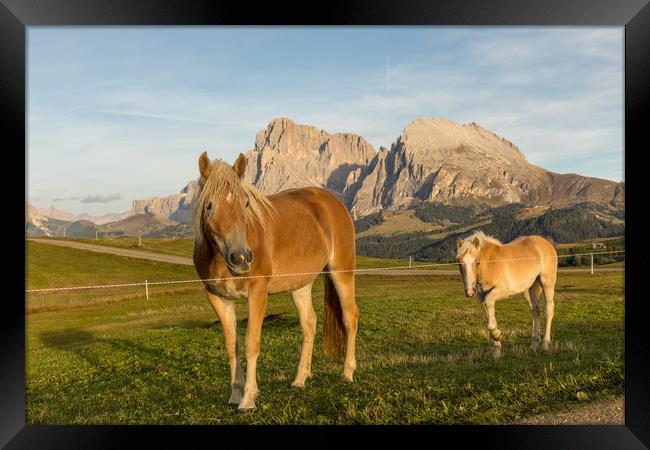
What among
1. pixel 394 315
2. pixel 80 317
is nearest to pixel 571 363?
pixel 394 315

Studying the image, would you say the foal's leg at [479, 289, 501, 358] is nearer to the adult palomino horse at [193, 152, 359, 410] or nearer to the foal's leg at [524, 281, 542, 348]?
the foal's leg at [524, 281, 542, 348]

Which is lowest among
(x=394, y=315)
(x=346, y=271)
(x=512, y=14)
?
(x=394, y=315)

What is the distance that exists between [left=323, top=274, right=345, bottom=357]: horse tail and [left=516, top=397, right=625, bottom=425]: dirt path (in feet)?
10.2

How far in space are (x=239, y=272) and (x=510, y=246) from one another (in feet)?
21.3

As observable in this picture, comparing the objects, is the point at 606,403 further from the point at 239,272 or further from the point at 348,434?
the point at 239,272

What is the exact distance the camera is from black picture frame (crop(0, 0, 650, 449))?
6148 millimetres

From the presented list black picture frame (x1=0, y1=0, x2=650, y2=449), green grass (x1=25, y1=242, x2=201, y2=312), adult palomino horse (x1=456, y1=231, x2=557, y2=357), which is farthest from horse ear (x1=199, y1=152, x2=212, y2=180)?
green grass (x1=25, y1=242, x2=201, y2=312)

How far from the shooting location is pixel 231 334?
21.2ft

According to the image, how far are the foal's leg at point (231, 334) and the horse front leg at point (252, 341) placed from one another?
252 mm

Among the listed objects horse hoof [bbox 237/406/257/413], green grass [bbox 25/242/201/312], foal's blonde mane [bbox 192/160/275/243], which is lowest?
green grass [bbox 25/242/201/312]

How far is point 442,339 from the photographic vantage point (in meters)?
11.6

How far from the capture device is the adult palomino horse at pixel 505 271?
9.02 metres

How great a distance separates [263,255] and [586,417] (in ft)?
15.1

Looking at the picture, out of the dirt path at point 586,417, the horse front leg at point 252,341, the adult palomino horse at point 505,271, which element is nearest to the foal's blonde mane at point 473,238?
the adult palomino horse at point 505,271
